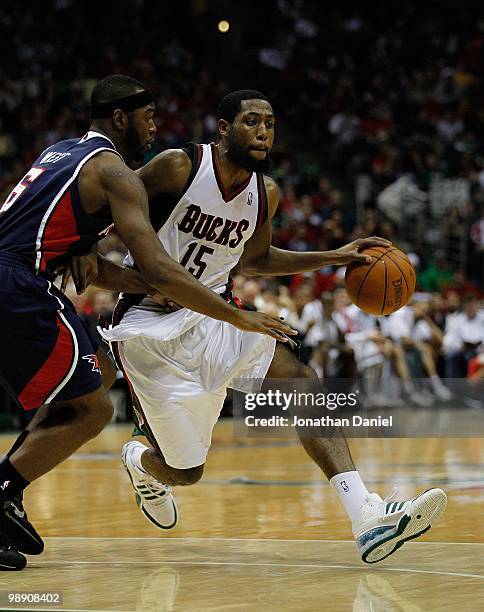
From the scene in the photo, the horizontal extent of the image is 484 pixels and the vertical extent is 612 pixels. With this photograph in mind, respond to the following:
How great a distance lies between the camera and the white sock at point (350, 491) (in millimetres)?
4586

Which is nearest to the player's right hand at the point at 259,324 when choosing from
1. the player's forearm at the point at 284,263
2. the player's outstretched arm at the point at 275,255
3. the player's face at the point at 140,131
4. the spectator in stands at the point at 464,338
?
the player's face at the point at 140,131

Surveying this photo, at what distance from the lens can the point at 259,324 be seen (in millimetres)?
4262

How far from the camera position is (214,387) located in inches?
196

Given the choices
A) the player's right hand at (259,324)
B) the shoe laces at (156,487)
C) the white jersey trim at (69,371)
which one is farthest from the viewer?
the shoe laces at (156,487)

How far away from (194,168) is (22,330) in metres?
1.12

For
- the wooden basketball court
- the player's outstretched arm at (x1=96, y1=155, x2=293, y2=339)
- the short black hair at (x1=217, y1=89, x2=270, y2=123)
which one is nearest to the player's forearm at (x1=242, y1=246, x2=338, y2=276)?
the short black hair at (x1=217, y1=89, x2=270, y2=123)

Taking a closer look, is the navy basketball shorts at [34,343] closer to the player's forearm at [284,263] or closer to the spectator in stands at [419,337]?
the player's forearm at [284,263]

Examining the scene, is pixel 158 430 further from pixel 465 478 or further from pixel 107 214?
pixel 465 478

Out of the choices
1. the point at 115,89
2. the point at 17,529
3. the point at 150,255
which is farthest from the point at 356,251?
the point at 17,529

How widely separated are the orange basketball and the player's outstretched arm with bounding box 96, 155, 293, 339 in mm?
868

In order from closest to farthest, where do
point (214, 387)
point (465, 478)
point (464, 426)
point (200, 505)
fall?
point (214, 387) < point (200, 505) < point (465, 478) < point (464, 426)

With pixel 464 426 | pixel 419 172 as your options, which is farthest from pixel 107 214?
pixel 419 172

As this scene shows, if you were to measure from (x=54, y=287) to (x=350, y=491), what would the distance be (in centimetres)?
140

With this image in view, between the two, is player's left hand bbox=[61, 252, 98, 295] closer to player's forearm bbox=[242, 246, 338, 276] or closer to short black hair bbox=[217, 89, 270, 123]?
short black hair bbox=[217, 89, 270, 123]
